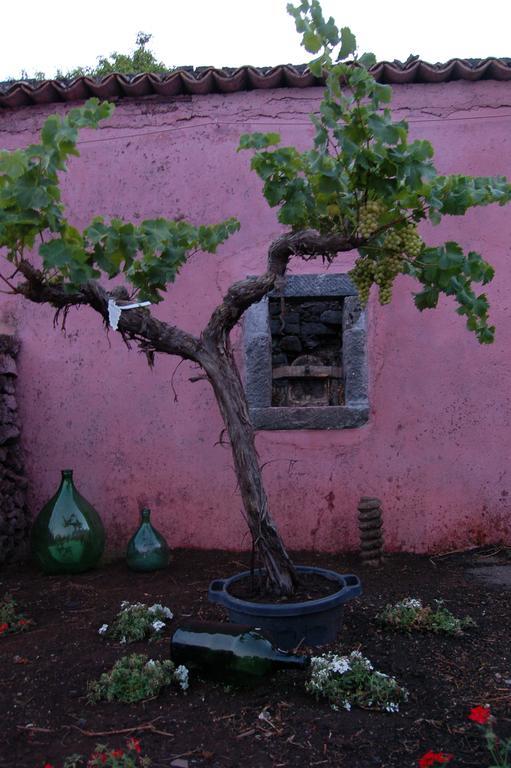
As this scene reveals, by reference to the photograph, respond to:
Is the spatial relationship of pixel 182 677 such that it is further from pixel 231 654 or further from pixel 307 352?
pixel 307 352

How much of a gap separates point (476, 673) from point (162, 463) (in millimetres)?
2526

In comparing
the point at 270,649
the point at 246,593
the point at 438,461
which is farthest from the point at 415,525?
the point at 270,649

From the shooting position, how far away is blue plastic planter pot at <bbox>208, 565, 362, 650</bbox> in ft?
8.54

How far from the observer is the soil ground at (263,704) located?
2.10 metres

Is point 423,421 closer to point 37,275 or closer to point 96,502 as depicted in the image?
point 96,502

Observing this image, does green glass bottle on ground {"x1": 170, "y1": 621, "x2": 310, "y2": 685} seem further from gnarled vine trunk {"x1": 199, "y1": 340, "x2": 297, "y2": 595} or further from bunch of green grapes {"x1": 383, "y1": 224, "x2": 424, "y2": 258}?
bunch of green grapes {"x1": 383, "y1": 224, "x2": 424, "y2": 258}

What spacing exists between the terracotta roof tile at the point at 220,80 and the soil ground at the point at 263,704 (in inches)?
120

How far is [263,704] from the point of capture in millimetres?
2361

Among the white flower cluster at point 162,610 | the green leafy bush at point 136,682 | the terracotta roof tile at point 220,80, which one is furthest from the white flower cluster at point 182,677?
the terracotta roof tile at point 220,80

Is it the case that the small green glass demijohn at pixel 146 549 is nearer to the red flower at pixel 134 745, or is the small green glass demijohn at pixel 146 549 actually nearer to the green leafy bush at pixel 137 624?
the green leafy bush at pixel 137 624

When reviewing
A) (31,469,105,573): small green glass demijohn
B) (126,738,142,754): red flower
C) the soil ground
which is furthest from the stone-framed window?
(126,738,142,754): red flower

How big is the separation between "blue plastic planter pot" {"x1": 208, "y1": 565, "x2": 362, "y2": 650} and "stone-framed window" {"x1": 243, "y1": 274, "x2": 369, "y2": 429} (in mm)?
1840

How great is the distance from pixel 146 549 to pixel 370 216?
247 centimetres

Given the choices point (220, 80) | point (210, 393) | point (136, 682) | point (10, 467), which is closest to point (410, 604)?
point (136, 682)
